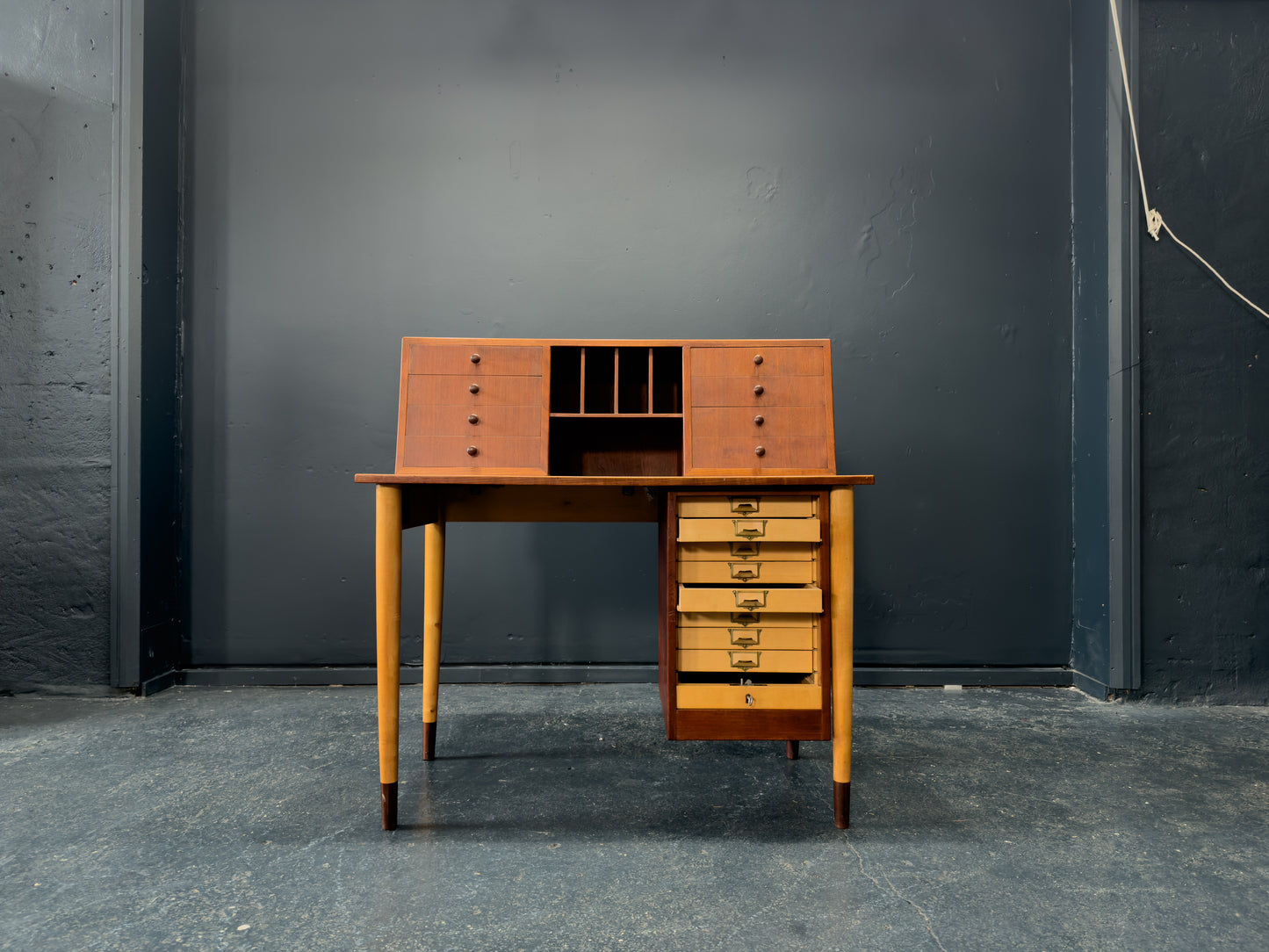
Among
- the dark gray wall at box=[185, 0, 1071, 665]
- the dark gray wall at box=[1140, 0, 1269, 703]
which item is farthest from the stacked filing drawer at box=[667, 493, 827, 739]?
the dark gray wall at box=[1140, 0, 1269, 703]

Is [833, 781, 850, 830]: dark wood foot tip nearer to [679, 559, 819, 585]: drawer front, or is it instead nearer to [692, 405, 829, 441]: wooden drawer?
[679, 559, 819, 585]: drawer front

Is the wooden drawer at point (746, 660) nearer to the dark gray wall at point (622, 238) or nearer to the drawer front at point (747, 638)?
the drawer front at point (747, 638)

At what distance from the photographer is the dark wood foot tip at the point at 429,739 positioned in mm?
2098

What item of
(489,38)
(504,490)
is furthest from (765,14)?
(504,490)

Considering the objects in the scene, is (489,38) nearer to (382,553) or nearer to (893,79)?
(893,79)

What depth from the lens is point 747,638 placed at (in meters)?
1.70

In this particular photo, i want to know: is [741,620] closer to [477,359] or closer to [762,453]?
[762,453]

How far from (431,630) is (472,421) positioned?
738 mm

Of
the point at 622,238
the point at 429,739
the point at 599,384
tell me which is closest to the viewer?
the point at 429,739

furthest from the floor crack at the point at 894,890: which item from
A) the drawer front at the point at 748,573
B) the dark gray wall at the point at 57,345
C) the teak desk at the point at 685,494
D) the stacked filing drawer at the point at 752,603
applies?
the dark gray wall at the point at 57,345

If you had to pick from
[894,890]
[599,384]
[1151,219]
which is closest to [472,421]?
[599,384]

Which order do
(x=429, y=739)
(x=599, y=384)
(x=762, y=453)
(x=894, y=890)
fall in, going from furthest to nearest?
1. (x=599, y=384)
2. (x=429, y=739)
3. (x=762, y=453)
4. (x=894, y=890)

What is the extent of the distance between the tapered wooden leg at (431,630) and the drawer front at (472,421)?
331mm

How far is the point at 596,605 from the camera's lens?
2.89m
